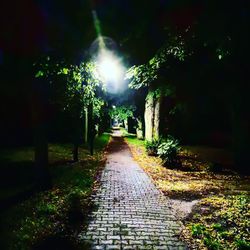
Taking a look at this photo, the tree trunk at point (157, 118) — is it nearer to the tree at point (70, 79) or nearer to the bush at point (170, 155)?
the bush at point (170, 155)

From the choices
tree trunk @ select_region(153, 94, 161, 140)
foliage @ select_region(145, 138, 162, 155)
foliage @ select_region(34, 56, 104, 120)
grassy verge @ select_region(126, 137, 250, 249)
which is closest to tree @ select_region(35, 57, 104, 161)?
foliage @ select_region(34, 56, 104, 120)

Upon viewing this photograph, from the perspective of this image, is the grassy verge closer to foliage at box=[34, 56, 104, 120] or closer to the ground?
the ground

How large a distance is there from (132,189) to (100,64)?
183 inches

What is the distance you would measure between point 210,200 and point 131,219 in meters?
3.02

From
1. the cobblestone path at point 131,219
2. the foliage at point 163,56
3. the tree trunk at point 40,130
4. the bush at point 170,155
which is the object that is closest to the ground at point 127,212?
the cobblestone path at point 131,219

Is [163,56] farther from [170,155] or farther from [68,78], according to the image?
[170,155]

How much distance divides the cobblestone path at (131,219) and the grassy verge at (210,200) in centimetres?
45

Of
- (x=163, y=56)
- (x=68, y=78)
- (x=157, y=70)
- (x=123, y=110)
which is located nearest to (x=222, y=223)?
(x=68, y=78)

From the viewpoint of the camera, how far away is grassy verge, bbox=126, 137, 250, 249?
6.09m

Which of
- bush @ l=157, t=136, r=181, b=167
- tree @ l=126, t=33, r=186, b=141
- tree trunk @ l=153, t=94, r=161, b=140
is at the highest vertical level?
tree @ l=126, t=33, r=186, b=141

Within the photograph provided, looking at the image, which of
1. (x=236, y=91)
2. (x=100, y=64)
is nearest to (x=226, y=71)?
(x=236, y=91)

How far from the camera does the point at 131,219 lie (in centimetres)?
703

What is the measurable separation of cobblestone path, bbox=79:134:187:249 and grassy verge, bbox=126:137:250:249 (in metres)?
0.45

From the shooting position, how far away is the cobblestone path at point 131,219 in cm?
575
